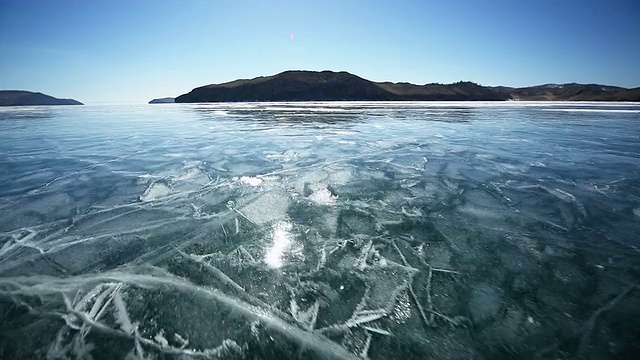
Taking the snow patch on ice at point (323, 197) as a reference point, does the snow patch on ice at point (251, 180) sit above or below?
above

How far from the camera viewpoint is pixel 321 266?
9.87 ft

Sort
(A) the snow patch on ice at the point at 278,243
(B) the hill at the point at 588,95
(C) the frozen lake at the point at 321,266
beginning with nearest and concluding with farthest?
(C) the frozen lake at the point at 321,266, (A) the snow patch on ice at the point at 278,243, (B) the hill at the point at 588,95

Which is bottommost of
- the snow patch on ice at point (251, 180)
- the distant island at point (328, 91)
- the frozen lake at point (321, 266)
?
the frozen lake at point (321, 266)

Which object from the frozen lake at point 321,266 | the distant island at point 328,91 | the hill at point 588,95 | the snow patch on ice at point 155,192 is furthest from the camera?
the distant island at point 328,91

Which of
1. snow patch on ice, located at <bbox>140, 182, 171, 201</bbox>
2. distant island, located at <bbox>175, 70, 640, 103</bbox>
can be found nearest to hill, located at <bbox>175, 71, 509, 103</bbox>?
distant island, located at <bbox>175, 70, 640, 103</bbox>

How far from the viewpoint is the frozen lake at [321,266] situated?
214 cm

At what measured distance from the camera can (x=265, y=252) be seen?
129 inches

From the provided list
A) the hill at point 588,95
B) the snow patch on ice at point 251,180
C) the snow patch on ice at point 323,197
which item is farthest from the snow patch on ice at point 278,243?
the hill at point 588,95

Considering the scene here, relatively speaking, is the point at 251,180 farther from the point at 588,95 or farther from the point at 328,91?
the point at 588,95

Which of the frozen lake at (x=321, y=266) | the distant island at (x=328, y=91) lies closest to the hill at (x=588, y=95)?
the distant island at (x=328, y=91)

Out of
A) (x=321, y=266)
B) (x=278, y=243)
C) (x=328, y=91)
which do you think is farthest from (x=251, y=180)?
(x=328, y=91)

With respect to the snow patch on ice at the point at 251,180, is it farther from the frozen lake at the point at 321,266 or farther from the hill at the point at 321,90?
the hill at the point at 321,90

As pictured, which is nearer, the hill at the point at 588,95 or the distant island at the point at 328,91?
the hill at the point at 588,95

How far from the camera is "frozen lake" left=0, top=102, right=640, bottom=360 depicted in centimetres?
214
